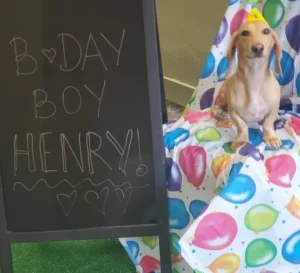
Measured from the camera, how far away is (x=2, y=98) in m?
1.49

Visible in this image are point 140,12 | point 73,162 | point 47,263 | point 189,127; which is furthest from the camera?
point 47,263

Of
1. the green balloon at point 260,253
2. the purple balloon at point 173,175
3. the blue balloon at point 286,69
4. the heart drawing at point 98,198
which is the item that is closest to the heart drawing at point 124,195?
the heart drawing at point 98,198

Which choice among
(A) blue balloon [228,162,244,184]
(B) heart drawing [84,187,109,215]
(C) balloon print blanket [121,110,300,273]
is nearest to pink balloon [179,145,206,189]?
(C) balloon print blanket [121,110,300,273]

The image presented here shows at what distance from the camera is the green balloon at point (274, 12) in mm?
1759

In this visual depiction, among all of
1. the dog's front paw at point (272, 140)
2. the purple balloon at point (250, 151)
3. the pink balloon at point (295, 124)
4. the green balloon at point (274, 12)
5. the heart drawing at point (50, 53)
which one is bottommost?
the purple balloon at point (250, 151)

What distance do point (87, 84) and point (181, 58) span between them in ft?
4.91

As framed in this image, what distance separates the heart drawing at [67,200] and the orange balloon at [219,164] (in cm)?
39

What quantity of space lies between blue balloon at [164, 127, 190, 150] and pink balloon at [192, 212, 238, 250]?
0.32m

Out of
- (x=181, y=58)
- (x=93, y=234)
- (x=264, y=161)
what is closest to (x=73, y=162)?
(x=93, y=234)

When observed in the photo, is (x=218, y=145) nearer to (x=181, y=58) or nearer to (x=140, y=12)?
(x=140, y=12)

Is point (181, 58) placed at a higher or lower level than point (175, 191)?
higher

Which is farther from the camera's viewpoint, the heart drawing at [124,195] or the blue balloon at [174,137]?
the blue balloon at [174,137]

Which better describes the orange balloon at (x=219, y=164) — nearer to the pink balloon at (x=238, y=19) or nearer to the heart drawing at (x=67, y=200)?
the heart drawing at (x=67, y=200)

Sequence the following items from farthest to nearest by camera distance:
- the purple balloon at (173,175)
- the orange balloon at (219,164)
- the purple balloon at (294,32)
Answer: the purple balloon at (294,32), the purple balloon at (173,175), the orange balloon at (219,164)
